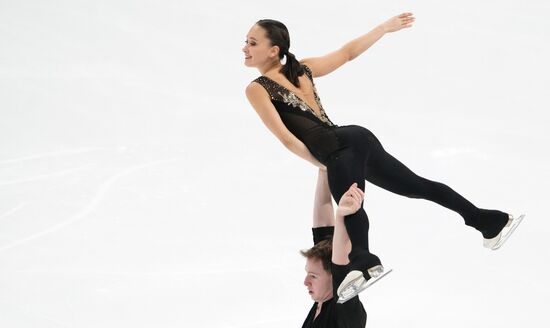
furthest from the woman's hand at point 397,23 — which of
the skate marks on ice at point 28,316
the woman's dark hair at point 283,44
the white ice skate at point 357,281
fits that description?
the skate marks on ice at point 28,316

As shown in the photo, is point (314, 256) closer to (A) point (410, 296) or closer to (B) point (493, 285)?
(A) point (410, 296)

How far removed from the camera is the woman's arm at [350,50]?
3816 millimetres

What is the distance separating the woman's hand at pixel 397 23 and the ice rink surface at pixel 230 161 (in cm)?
159

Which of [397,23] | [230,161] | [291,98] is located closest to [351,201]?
[291,98]

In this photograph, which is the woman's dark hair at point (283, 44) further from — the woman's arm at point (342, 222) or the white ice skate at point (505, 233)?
the white ice skate at point (505, 233)

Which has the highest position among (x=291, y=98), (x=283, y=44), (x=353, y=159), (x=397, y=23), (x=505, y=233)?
(x=397, y=23)

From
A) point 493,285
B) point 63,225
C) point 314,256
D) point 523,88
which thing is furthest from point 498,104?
point 314,256

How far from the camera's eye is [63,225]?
5.61 metres

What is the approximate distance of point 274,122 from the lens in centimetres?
337

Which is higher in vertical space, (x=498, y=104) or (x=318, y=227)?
(x=498, y=104)

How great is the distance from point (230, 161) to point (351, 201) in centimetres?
328

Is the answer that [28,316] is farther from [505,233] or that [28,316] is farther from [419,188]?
[505,233]

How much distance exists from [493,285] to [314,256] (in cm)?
188

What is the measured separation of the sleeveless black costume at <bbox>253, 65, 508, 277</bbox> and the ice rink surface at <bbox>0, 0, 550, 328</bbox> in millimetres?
1239
